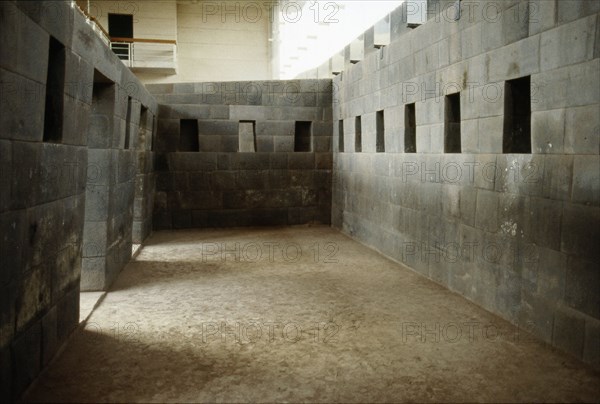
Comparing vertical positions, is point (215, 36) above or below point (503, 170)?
above

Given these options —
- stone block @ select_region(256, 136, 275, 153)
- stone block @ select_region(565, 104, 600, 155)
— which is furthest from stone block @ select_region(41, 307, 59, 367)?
stone block @ select_region(256, 136, 275, 153)

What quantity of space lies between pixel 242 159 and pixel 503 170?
6688 millimetres

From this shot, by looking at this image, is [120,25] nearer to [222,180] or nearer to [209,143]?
[209,143]

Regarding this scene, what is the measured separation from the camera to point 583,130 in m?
3.82

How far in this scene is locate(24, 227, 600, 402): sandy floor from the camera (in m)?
3.34

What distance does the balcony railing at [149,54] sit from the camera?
18.5m

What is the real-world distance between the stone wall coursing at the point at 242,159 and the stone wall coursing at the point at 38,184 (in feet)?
17.8

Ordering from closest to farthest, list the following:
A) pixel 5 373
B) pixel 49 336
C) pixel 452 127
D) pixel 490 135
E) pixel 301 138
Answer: pixel 5 373 < pixel 49 336 < pixel 490 135 < pixel 452 127 < pixel 301 138

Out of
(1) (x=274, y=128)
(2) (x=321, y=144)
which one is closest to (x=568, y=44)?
(2) (x=321, y=144)

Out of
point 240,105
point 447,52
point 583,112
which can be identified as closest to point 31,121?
point 583,112

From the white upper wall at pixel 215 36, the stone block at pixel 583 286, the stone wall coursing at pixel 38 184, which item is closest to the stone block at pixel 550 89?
the stone block at pixel 583 286

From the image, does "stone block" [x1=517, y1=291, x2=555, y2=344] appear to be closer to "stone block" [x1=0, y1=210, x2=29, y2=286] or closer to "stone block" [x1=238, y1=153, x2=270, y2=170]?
"stone block" [x1=0, y1=210, x2=29, y2=286]

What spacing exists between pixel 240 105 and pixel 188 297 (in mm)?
5880

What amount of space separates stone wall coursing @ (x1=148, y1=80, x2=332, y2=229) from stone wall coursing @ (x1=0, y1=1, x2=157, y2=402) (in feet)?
17.8
